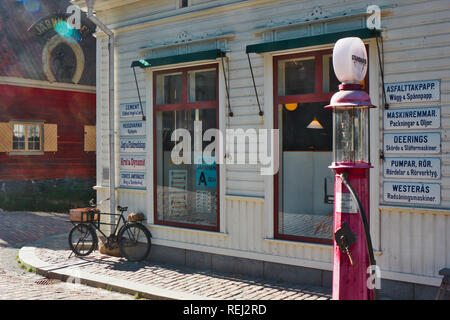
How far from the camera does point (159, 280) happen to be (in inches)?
303

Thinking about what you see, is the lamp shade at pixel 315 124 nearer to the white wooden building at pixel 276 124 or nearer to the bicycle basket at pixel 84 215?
the white wooden building at pixel 276 124

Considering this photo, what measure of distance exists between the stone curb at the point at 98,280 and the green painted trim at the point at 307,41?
12.1ft

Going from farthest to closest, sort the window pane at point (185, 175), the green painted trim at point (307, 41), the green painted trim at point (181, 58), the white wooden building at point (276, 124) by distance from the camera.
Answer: the window pane at point (185, 175)
the green painted trim at point (181, 58)
the green painted trim at point (307, 41)
the white wooden building at point (276, 124)

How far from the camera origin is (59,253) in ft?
32.4

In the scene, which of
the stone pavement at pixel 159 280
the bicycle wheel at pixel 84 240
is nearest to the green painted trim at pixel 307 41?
the stone pavement at pixel 159 280

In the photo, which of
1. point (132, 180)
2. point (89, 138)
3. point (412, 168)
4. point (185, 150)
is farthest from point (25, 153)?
point (412, 168)

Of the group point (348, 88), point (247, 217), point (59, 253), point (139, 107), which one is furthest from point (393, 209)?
point (59, 253)

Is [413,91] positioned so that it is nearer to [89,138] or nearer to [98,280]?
[98,280]

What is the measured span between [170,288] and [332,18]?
4.46 meters

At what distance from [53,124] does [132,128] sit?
1273 centimetres

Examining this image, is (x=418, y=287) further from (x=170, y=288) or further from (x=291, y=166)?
(x=170, y=288)

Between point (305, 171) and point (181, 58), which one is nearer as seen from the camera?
point (305, 171)

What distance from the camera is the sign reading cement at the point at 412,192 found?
20.1 feet

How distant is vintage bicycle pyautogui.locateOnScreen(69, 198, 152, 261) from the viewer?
9.22 meters
